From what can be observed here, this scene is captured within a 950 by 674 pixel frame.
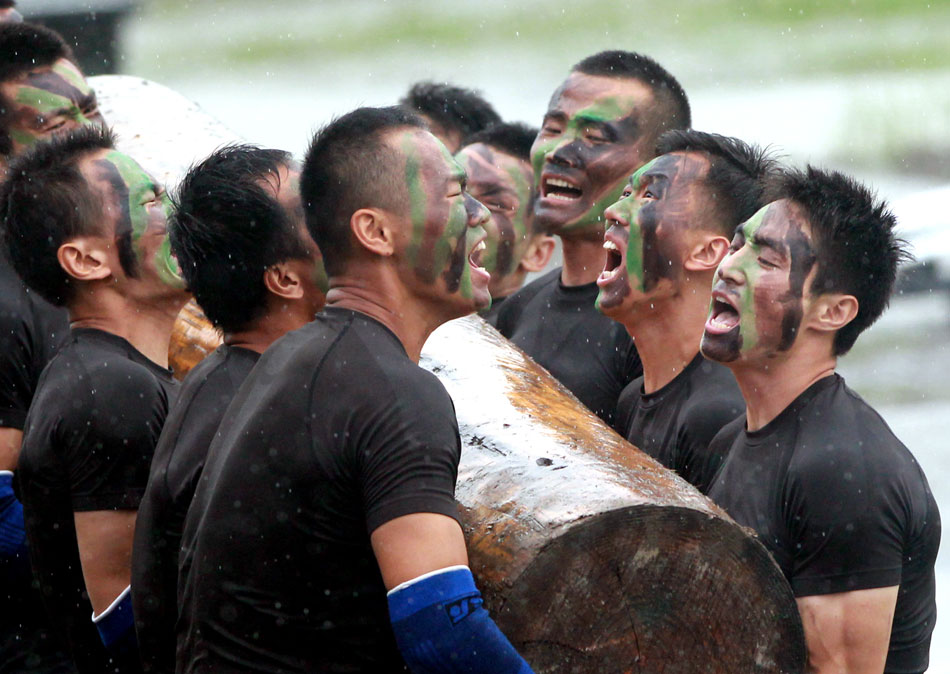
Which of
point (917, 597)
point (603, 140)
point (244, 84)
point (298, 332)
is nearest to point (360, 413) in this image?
point (298, 332)

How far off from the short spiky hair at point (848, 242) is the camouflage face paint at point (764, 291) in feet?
0.15

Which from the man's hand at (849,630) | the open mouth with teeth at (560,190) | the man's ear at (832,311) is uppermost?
the man's ear at (832,311)

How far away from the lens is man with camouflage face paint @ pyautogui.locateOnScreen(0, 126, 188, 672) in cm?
422

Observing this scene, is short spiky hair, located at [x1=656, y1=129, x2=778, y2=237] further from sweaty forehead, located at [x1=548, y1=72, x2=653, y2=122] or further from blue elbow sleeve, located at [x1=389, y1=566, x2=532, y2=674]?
blue elbow sleeve, located at [x1=389, y1=566, x2=532, y2=674]

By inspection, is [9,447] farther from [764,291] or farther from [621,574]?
[764,291]

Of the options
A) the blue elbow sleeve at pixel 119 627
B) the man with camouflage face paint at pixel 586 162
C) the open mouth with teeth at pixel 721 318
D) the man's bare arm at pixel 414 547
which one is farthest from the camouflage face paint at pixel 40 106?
the man's bare arm at pixel 414 547

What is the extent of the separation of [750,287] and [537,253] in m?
3.04

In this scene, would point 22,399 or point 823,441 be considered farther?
point 22,399

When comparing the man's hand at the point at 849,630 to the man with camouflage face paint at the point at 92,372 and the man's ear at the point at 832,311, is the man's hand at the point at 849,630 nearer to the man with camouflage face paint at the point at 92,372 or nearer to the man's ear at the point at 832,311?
the man's ear at the point at 832,311

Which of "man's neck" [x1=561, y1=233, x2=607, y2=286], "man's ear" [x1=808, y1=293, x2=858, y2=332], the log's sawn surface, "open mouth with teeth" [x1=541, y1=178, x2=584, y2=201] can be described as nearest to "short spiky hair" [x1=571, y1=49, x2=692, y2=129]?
"open mouth with teeth" [x1=541, y1=178, x2=584, y2=201]

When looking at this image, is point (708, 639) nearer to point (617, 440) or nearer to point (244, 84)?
point (617, 440)

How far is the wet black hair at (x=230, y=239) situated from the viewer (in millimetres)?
4105

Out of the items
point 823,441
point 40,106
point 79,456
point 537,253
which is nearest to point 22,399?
point 79,456

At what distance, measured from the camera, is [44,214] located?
4727 mm
